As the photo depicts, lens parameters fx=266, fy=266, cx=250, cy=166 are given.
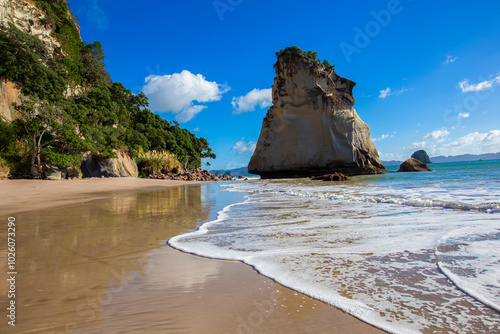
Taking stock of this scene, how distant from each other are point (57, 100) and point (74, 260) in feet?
58.8

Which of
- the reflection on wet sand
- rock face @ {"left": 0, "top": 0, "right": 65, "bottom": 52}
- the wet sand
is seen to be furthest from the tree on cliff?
the wet sand

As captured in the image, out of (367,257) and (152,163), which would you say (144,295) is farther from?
(152,163)

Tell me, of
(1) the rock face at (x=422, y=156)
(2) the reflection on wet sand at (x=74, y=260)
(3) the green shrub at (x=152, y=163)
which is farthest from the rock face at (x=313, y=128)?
(1) the rock face at (x=422, y=156)

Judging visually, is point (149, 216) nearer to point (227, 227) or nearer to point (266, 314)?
point (227, 227)

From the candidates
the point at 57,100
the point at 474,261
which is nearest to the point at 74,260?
the point at 474,261

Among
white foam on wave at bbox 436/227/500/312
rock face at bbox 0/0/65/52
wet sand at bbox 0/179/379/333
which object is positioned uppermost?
rock face at bbox 0/0/65/52

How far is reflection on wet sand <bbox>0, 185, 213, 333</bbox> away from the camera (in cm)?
160

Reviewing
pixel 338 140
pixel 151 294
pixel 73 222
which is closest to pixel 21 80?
pixel 73 222

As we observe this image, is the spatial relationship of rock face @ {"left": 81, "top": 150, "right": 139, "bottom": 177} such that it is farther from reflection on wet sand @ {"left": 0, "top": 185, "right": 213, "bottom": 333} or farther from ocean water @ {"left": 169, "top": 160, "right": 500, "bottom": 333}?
ocean water @ {"left": 169, "top": 160, "right": 500, "bottom": 333}

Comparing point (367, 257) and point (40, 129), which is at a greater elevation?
point (40, 129)

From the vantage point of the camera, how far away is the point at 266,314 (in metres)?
Answer: 1.55

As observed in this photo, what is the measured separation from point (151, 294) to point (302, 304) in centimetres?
103

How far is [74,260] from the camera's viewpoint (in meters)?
2.61

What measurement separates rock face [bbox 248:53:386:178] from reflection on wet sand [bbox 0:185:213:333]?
2514 cm
